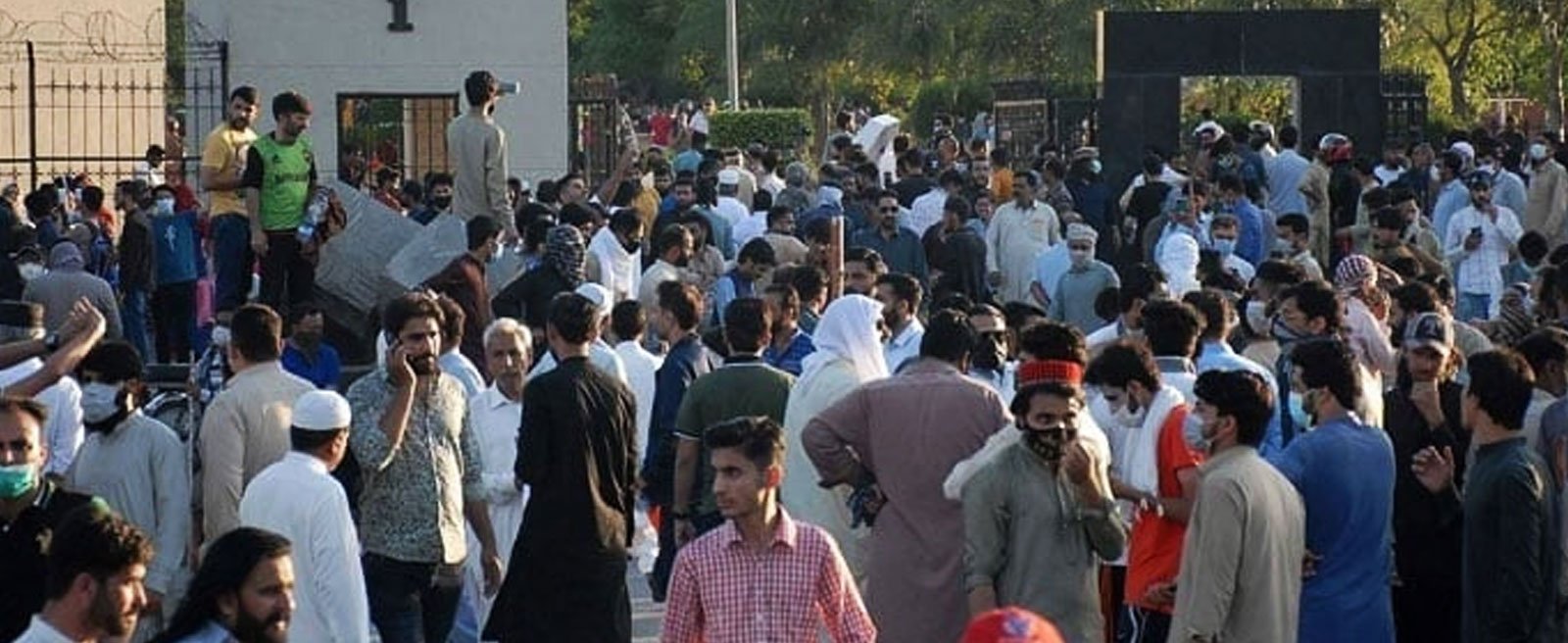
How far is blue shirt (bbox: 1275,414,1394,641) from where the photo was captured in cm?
1025

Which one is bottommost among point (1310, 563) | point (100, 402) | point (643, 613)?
point (643, 613)

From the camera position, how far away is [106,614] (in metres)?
7.23

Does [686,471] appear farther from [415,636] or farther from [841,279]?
[841,279]

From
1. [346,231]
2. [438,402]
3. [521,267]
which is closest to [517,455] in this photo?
[438,402]

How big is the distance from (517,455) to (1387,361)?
12.9ft

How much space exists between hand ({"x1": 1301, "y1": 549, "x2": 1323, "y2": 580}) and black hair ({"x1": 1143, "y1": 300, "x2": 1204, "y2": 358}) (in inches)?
62.8

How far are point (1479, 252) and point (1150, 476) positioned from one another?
43.2ft

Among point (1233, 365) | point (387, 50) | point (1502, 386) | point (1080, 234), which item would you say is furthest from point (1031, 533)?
point (387, 50)

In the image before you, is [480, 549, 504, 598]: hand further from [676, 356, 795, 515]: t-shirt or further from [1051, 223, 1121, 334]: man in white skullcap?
[1051, 223, 1121, 334]: man in white skullcap

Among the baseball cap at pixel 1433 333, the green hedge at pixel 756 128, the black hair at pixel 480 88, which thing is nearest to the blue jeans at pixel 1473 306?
the black hair at pixel 480 88

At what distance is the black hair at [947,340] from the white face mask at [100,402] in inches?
109

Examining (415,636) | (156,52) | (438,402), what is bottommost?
(415,636)

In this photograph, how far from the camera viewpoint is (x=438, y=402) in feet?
37.6

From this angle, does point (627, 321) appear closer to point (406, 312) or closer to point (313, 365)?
point (313, 365)
